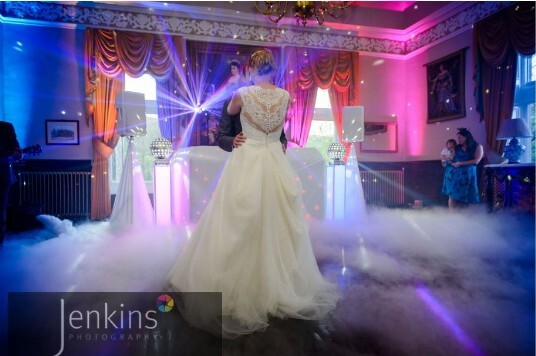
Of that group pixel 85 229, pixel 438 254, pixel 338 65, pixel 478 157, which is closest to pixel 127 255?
pixel 85 229

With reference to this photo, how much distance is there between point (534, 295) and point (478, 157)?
3.62 meters

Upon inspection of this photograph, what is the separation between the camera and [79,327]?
1.58 m

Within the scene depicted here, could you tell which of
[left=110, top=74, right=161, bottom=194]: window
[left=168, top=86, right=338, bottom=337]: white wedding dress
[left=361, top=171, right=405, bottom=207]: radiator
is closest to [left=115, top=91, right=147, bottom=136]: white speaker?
[left=110, top=74, right=161, bottom=194]: window

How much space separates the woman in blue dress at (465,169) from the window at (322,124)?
2771 mm

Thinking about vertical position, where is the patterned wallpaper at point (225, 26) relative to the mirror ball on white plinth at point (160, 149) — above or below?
above

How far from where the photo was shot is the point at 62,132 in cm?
573

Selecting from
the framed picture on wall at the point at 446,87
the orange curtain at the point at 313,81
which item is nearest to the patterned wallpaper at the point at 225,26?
the orange curtain at the point at 313,81

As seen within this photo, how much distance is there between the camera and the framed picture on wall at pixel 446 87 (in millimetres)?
6129

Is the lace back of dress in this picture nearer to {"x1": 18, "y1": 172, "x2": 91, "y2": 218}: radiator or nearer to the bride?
the bride

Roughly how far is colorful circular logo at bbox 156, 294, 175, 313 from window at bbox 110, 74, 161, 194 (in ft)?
15.8

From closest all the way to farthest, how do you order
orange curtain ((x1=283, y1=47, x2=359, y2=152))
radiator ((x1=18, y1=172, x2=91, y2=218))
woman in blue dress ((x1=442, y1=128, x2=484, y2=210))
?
woman in blue dress ((x1=442, y1=128, x2=484, y2=210)), radiator ((x1=18, y1=172, x2=91, y2=218)), orange curtain ((x1=283, y1=47, x2=359, y2=152))

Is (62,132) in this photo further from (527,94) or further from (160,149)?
(527,94)

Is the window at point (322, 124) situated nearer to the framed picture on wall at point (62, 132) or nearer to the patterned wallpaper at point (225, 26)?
the patterned wallpaper at point (225, 26)

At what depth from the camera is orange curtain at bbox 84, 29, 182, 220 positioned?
5.69 m
